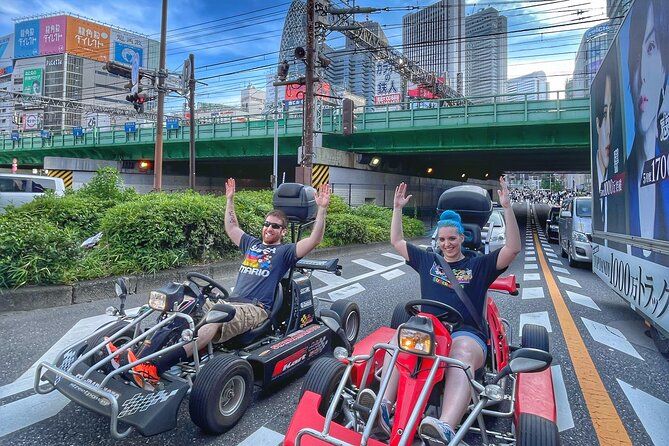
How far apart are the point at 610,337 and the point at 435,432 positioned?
4.20 meters

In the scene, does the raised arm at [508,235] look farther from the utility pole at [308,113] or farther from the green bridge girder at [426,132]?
the green bridge girder at [426,132]

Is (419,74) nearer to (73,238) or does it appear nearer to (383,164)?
(383,164)

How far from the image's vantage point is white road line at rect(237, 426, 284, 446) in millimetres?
2656

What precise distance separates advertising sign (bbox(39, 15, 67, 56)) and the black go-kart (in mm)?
97647

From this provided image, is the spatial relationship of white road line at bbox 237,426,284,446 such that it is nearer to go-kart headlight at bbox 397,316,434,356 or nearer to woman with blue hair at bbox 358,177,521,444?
woman with blue hair at bbox 358,177,521,444

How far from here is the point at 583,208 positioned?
10.8 m

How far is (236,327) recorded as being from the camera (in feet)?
10.4

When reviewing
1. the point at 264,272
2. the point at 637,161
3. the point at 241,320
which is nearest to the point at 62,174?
the point at 264,272

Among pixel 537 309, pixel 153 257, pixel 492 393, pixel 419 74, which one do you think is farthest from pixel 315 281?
pixel 419 74

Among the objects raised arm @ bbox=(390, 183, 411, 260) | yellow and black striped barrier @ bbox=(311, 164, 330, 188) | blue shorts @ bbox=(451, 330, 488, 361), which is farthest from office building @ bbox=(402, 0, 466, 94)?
blue shorts @ bbox=(451, 330, 488, 361)

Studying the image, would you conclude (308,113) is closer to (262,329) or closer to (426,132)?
(426,132)

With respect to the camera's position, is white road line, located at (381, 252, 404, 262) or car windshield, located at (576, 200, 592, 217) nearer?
car windshield, located at (576, 200, 592, 217)

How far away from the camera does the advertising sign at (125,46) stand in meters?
70.7

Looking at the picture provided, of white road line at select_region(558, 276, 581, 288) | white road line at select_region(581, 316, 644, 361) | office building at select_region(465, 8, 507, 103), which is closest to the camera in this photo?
white road line at select_region(581, 316, 644, 361)
